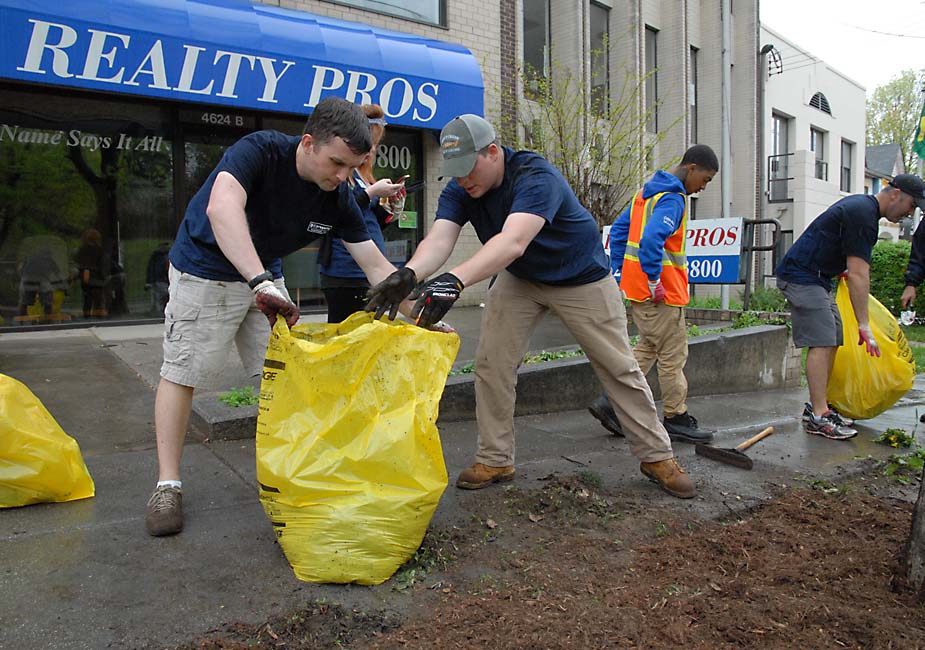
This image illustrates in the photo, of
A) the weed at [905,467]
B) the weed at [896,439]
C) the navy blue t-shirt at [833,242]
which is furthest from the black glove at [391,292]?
the weed at [896,439]

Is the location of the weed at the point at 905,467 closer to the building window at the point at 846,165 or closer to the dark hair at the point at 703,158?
the dark hair at the point at 703,158

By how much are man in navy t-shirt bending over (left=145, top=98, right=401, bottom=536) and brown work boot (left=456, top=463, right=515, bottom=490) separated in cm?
124

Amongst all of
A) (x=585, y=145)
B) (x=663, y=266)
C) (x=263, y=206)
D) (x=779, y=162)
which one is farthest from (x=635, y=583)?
(x=779, y=162)

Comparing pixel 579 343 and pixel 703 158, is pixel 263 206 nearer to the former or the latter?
pixel 579 343

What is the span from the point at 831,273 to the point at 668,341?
138 centimetres

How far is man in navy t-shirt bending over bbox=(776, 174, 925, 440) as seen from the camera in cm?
471

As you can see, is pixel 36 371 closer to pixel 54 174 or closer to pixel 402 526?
pixel 54 174

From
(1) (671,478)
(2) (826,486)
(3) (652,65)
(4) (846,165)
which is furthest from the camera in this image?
(4) (846,165)

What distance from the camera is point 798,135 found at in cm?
2161

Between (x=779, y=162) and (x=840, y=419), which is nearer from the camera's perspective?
(x=840, y=419)

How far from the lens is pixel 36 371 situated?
5.39 m

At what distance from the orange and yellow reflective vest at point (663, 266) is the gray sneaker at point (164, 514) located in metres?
2.97

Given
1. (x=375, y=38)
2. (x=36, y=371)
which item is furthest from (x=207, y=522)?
(x=375, y=38)

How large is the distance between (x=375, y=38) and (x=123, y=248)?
3.99 m
